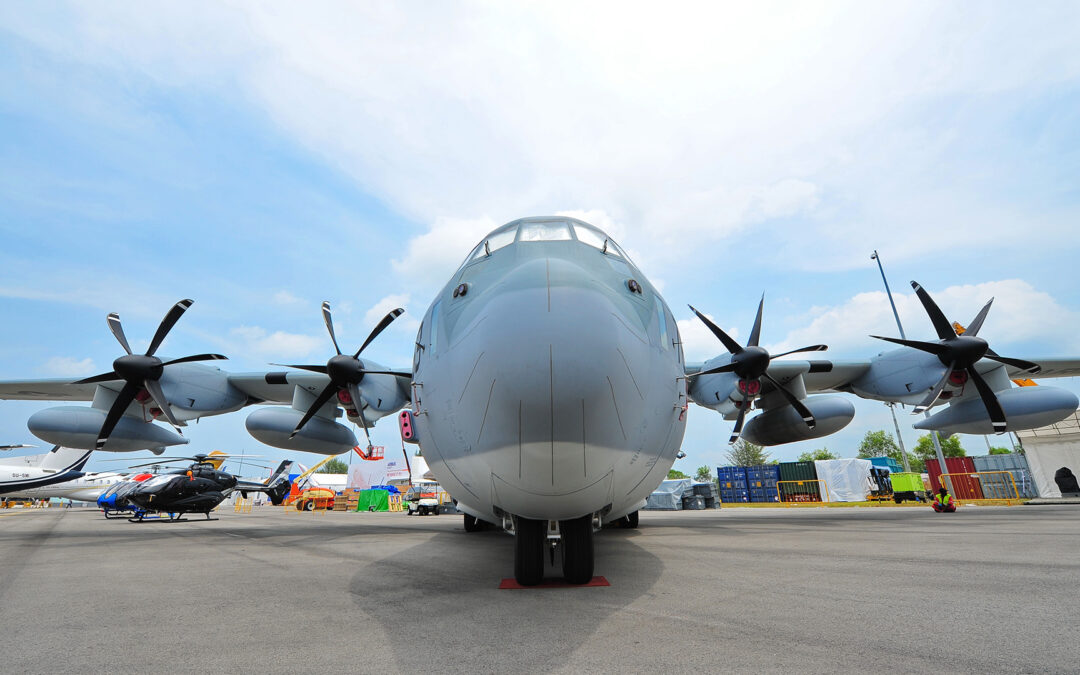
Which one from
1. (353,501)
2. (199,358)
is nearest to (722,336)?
(199,358)

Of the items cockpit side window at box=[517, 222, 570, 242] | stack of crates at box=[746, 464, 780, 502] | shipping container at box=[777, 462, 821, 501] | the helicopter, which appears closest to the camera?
cockpit side window at box=[517, 222, 570, 242]

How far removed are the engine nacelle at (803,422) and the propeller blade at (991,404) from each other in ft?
9.09

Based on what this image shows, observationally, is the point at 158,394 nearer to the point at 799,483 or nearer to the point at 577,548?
the point at 577,548

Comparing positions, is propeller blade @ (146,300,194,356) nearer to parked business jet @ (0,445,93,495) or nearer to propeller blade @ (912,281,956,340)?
propeller blade @ (912,281,956,340)

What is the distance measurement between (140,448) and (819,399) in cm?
1908

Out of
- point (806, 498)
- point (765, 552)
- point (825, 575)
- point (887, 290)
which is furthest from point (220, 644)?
point (887, 290)

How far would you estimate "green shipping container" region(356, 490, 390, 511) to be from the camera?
131 ft

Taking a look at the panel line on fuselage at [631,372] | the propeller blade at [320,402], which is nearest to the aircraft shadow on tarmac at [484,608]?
the panel line on fuselage at [631,372]

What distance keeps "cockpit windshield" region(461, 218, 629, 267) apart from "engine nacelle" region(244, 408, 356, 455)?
31.6 ft

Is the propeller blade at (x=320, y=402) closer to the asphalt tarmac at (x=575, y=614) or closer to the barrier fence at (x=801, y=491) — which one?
the asphalt tarmac at (x=575, y=614)

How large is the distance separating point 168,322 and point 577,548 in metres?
13.1

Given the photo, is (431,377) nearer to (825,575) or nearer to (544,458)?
(544,458)

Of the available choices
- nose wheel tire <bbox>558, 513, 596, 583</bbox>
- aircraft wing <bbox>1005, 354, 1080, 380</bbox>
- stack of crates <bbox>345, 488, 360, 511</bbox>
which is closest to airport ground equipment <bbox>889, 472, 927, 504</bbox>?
aircraft wing <bbox>1005, 354, 1080, 380</bbox>

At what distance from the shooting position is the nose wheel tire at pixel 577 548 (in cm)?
462
